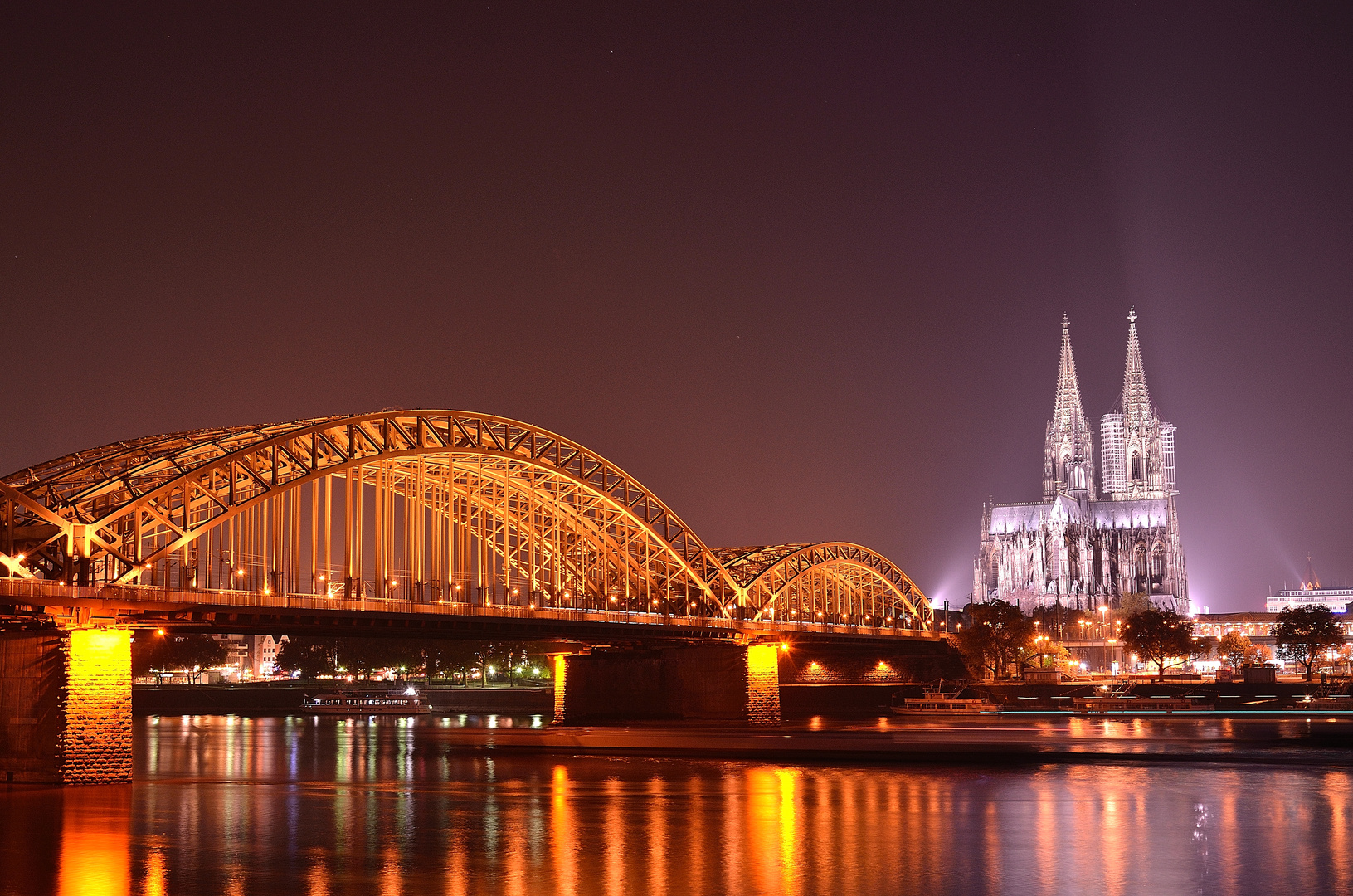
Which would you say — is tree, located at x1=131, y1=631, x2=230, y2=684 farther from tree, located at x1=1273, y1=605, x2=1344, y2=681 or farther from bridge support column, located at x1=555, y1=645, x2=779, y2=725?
tree, located at x1=1273, y1=605, x2=1344, y2=681

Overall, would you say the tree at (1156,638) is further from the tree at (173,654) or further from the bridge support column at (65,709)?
the bridge support column at (65,709)

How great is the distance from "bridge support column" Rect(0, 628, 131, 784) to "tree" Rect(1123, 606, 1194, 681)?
12946 centimetres

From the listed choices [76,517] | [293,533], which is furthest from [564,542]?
[76,517]

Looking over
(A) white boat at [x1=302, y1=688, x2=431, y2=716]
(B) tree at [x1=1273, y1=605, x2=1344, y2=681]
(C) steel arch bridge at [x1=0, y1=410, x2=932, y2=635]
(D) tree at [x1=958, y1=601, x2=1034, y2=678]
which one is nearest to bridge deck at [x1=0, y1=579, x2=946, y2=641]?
(C) steel arch bridge at [x1=0, y1=410, x2=932, y2=635]

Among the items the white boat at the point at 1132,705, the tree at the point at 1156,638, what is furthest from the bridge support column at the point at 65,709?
the tree at the point at 1156,638

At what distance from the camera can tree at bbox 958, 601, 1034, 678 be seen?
154 meters

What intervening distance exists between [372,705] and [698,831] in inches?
4681

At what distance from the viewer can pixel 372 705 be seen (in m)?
147

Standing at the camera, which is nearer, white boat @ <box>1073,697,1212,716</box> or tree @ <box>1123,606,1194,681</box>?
white boat @ <box>1073,697,1212,716</box>

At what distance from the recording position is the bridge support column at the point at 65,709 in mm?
50781

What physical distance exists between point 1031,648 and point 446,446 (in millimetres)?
114227

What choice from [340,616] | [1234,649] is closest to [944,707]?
[340,616]

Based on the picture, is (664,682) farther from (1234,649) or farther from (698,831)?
(1234,649)

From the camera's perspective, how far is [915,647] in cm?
15225
